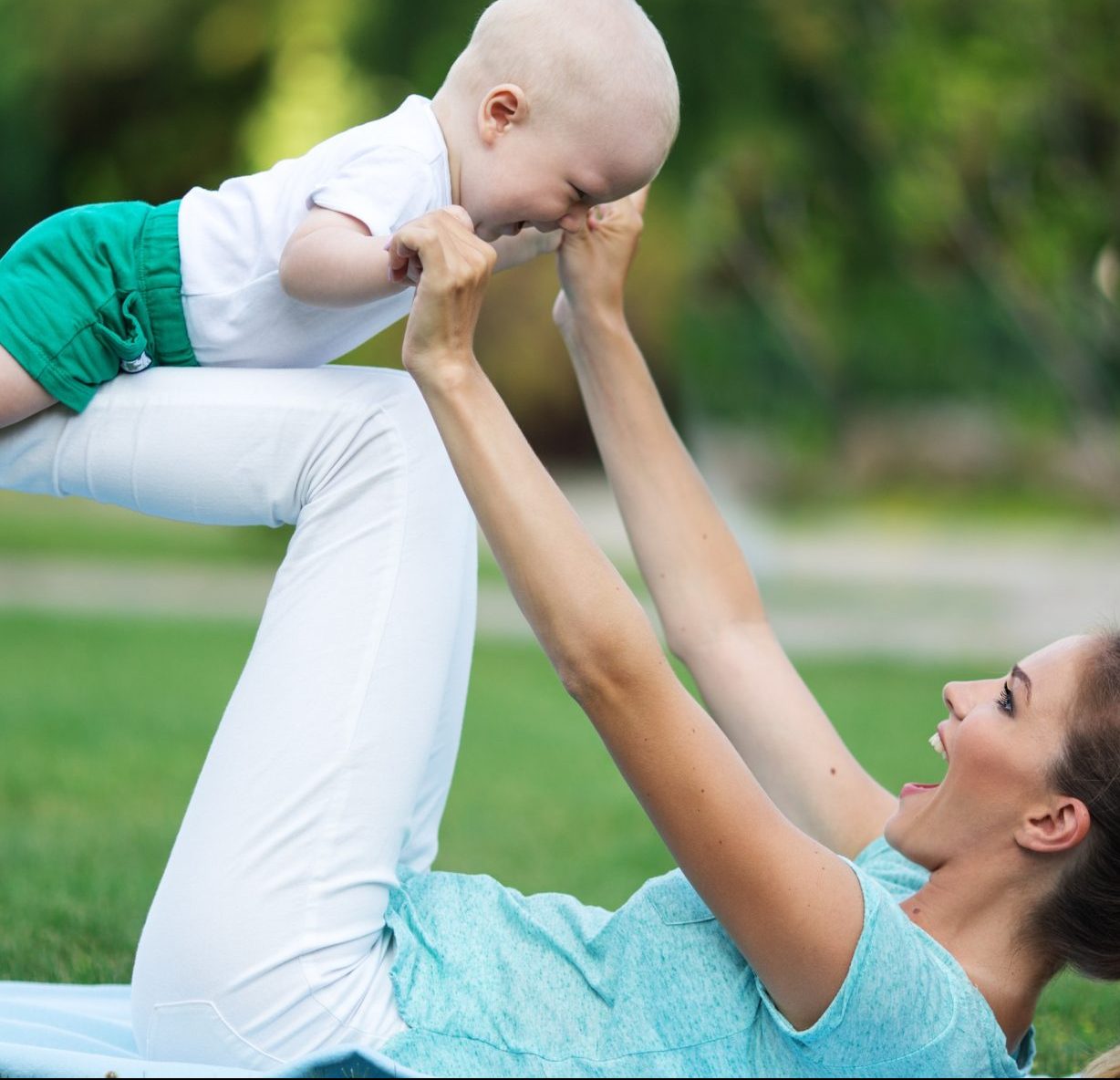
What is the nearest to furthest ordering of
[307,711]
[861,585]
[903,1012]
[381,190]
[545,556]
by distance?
[545,556], [903,1012], [307,711], [381,190], [861,585]

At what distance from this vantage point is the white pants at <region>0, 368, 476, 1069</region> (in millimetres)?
2002

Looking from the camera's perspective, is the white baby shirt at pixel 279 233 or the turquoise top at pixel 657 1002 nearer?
the turquoise top at pixel 657 1002

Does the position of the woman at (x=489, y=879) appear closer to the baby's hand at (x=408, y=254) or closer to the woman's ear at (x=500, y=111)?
the baby's hand at (x=408, y=254)

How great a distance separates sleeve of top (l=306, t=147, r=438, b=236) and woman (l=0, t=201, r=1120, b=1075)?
0.26 meters

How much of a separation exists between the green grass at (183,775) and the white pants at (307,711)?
1073mm

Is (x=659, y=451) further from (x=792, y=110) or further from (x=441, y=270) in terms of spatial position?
(x=792, y=110)

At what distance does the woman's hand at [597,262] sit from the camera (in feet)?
8.94

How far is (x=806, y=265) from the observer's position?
15.2 m

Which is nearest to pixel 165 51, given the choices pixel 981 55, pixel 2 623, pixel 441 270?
pixel 981 55

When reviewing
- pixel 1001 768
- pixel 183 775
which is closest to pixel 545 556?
pixel 1001 768

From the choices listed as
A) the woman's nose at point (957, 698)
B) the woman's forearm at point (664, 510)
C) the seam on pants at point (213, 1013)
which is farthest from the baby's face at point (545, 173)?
the seam on pants at point (213, 1013)

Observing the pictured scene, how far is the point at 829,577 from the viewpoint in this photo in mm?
13078

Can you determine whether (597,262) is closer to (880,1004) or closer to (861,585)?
(880,1004)

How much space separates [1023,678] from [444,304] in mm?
965
